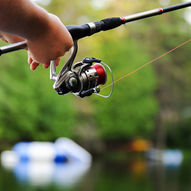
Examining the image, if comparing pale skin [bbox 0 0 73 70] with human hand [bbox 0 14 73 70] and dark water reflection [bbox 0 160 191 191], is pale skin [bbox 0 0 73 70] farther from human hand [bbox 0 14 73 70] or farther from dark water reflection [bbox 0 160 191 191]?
dark water reflection [bbox 0 160 191 191]

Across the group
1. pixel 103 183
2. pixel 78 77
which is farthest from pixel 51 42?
pixel 103 183

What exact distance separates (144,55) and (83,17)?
4.59 meters

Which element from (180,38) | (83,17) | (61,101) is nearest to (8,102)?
(61,101)

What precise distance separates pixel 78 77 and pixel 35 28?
374 mm

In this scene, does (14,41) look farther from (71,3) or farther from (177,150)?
(177,150)

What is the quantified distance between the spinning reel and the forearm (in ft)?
0.72

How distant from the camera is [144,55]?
24.4 m

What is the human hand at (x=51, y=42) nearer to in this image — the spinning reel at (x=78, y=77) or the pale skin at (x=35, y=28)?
the pale skin at (x=35, y=28)

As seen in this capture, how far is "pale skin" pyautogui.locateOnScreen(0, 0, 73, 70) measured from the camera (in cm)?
78

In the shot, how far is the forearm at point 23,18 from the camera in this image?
2.54 feet

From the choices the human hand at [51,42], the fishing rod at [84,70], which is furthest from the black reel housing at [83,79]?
the human hand at [51,42]

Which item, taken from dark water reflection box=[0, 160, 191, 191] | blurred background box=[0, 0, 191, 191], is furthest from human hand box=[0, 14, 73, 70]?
blurred background box=[0, 0, 191, 191]

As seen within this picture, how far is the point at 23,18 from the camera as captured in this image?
80 cm

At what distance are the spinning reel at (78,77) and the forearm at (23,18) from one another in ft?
0.72
